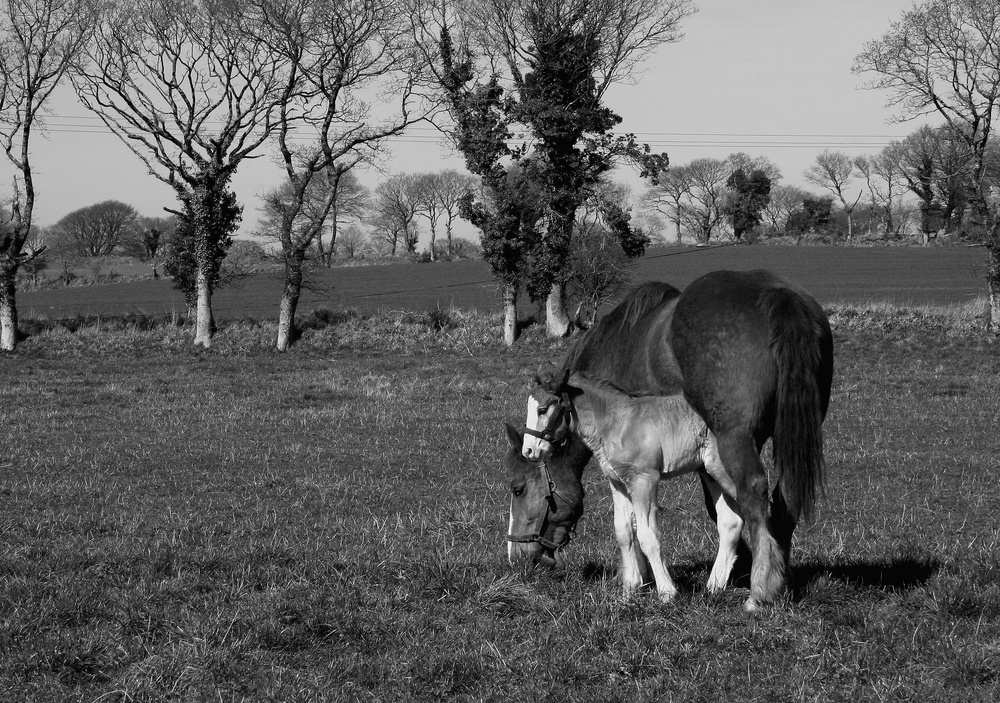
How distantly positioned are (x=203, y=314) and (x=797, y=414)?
29.3m

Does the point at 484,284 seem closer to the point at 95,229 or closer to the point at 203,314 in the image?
the point at 203,314

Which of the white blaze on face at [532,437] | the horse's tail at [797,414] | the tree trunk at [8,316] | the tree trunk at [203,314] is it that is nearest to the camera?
the horse's tail at [797,414]

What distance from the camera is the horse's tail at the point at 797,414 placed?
532cm

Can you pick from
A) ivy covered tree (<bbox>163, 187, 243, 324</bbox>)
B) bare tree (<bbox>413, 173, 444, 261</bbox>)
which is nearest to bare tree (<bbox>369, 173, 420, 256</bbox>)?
bare tree (<bbox>413, 173, 444, 261</bbox>)

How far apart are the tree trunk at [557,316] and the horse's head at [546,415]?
26050mm

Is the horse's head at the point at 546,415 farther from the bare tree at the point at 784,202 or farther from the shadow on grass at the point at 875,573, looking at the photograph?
the bare tree at the point at 784,202

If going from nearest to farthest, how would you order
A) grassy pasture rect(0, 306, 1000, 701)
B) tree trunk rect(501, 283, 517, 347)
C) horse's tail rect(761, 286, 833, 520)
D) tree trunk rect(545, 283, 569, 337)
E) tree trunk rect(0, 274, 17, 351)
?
grassy pasture rect(0, 306, 1000, 701)
horse's tail rect(761, 286, 833, 520)
tree trunk rect(0, 274, 17, 351)
tree trunk rect(501, 283, 517, 347)
tree trunk rect(545, 283, 569, 337)

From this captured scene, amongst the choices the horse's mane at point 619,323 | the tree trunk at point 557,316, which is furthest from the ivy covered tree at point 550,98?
the horse's mane at point 619,323

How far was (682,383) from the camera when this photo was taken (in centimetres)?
596

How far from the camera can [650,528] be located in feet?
18.5

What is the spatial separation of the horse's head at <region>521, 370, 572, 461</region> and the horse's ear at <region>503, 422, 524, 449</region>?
0.24 m

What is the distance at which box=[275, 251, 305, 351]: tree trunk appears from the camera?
31.1 meters

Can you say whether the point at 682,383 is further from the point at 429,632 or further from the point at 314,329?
the point at 314,329

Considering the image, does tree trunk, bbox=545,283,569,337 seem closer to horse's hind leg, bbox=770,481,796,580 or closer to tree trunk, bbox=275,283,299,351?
tree trunk, bbox=275,283,299,351
